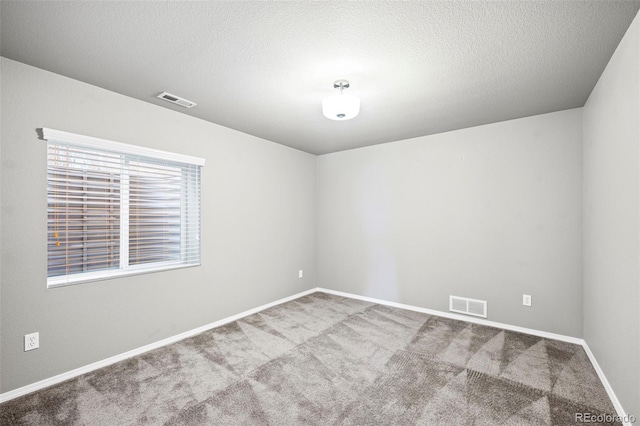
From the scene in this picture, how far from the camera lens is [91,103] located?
2459 mm

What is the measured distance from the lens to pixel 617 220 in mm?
1930

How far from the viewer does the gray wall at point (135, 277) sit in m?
2.08

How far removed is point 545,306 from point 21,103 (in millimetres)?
5108

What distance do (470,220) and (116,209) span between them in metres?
3.90

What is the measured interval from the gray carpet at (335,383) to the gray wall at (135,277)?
275 millimetres

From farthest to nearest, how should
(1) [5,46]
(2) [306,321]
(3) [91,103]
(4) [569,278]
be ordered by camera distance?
(2) [306,321]
(4) [569,278]
(3) [91,103]
(1) [5,46]

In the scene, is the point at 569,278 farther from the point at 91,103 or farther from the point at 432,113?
the point at 91,103

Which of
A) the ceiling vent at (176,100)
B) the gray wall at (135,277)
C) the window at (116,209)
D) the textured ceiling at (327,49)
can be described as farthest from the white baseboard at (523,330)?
the ceiling vent at (176,100)

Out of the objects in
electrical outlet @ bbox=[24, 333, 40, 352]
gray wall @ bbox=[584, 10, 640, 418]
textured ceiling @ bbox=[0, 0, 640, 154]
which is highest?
textured ceiling @ bbox=[0, 0, 640, 154]

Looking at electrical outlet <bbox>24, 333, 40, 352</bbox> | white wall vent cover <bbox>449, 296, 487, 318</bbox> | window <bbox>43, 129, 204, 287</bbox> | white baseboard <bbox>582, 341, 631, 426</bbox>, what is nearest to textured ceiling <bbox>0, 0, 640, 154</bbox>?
window <bbox>43, 129, 204, 287</bbox>

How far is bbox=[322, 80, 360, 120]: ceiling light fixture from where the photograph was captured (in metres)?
2.28

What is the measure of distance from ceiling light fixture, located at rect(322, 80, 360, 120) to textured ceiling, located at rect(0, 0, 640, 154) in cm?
9

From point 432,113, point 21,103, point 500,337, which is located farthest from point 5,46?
point 500,337

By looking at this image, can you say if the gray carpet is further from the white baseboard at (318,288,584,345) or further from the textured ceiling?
the textured ceiling
